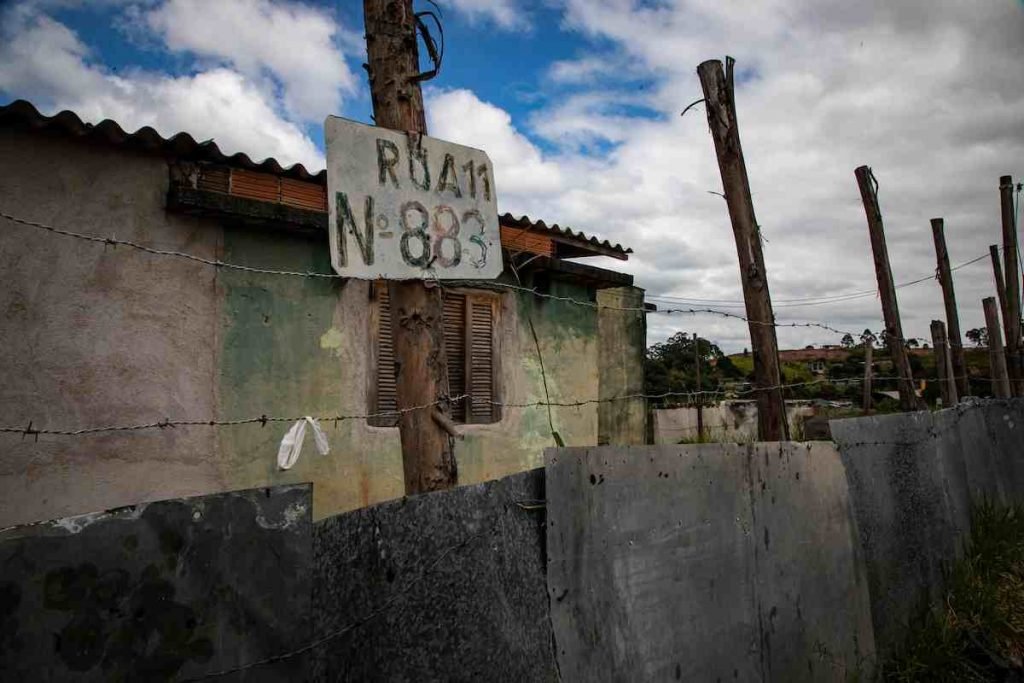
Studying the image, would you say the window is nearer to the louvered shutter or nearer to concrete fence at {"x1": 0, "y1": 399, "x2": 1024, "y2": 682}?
the louvered shutter

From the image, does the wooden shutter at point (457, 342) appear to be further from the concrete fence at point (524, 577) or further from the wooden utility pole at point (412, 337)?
the wooden utility pole at point (412, 337)

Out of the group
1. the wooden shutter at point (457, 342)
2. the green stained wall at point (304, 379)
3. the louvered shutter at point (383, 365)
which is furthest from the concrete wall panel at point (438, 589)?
the wooden shutter at point (457, 342)

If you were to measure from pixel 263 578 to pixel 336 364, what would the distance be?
444 cm

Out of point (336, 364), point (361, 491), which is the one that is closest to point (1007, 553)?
point (361, 491)

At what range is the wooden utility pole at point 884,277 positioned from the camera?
25.5 feet

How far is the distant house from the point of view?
15.4 feet

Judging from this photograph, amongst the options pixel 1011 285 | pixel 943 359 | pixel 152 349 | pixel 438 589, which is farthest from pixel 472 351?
pixel 1011 285

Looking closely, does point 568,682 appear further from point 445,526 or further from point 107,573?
point 107,573

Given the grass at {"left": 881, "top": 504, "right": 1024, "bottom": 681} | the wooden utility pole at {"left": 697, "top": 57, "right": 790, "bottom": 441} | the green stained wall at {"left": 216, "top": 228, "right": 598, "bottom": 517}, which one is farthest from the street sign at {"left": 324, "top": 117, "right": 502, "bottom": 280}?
the grass at {"left": 881, "top": 504, "right": 1024, "bottom": 681}

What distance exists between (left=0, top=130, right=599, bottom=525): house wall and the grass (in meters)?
4.21

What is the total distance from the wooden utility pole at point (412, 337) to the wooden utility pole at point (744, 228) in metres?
2.68

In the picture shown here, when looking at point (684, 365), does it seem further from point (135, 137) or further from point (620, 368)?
point (135, 137)

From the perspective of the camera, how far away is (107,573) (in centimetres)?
168

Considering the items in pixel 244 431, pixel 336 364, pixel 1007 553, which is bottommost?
pixel 1007 553
